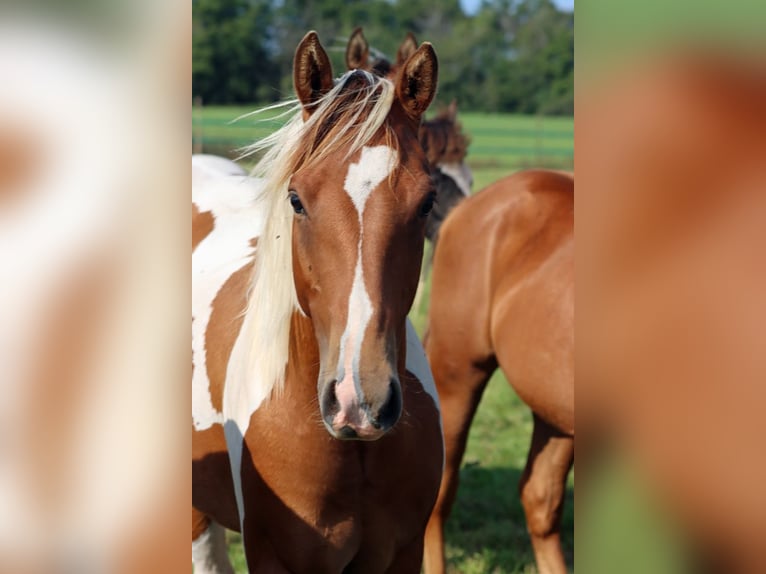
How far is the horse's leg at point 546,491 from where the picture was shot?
380 cm

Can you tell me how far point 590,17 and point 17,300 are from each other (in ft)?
1.44

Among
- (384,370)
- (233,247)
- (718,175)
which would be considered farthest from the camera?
(233,247)

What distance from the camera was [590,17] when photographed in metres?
0.60

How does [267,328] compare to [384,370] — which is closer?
[384,370]

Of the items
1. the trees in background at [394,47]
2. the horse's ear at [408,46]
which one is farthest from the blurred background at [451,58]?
the horse's ear at [408,46]

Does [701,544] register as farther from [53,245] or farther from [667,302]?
[53,245]

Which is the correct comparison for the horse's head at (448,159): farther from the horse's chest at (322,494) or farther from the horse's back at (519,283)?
the horse's chest at (322,494)

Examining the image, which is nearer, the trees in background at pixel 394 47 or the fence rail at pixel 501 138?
the fence rail at pixel 501 138

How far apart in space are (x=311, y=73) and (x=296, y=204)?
12.8 inches

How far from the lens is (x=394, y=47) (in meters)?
26.6

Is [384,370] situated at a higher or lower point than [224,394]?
higher

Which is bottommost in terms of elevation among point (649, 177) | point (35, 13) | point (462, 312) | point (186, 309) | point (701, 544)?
point (462, 312)

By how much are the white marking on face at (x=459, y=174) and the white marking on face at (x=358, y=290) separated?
15.4 feet

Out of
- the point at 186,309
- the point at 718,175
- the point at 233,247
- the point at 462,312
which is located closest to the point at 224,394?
the point at 233,247
